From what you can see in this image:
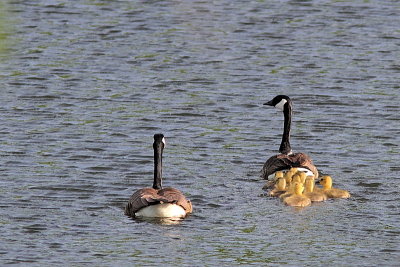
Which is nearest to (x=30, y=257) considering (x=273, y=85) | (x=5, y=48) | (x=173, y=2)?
(x=5, y=48)

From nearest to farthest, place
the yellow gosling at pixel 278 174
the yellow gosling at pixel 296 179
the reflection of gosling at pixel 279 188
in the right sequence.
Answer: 1. the reflection of gosling at pixel 279 188
2. the yellow gosling at pixel 296 179
3. the yellow gosling at pixel 278 174

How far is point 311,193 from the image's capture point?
18953mm

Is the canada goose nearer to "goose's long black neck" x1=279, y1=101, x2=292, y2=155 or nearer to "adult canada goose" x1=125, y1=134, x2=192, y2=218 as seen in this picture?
"goose's long black neck" x1=279, y1=101, x2=292, y2=155

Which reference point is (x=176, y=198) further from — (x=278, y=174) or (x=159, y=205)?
(x=278, y=174)

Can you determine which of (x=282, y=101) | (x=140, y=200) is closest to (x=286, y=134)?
(x=282, y=101)

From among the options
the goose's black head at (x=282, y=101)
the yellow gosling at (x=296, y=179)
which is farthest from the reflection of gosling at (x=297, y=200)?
the goose's black head at (x=282, y=101)

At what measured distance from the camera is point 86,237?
52.6 feet

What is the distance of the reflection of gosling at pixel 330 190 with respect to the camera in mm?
18703

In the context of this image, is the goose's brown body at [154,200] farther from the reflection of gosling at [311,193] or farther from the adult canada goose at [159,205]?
the reflection of gosling at [311,193]

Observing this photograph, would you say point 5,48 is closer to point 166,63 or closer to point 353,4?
point 166,63

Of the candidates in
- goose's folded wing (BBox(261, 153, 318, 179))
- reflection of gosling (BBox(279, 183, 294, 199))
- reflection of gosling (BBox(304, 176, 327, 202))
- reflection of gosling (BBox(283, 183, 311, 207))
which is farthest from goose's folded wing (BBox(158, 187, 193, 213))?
goose's folded wing (BBox(261, 153, 318, 179))

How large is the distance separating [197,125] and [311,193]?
5496 millimetres

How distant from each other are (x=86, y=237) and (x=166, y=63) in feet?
45.9

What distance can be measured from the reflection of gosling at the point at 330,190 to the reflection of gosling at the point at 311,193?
0.10 m
